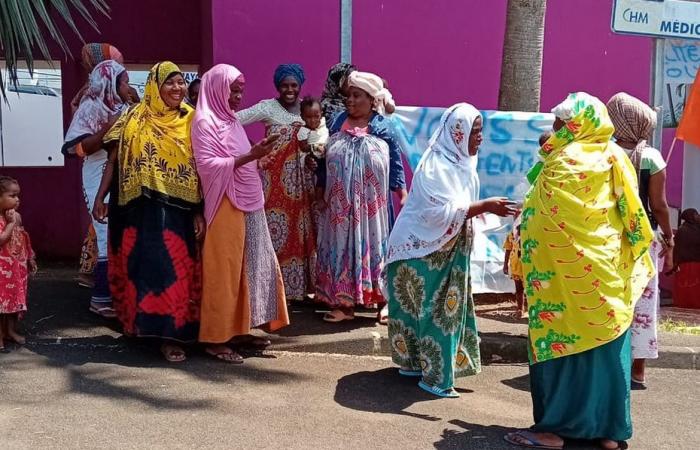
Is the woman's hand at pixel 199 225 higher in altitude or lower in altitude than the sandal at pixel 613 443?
higher

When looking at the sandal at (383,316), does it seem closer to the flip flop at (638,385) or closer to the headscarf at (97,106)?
the flip flop at (638,385)

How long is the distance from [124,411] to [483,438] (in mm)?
1901

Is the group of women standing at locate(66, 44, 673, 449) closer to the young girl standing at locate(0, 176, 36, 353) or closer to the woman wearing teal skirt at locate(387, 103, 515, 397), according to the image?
the woman wearing teal skirt at locate(387, 103, 515, 397)

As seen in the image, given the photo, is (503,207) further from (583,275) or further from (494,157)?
(494,157)

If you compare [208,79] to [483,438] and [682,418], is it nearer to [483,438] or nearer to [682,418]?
[483,438]

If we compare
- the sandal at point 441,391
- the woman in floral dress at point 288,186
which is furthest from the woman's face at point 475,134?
the woman in floral dress at point 288,186

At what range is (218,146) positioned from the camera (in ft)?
19.1

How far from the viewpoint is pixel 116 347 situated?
621 cm

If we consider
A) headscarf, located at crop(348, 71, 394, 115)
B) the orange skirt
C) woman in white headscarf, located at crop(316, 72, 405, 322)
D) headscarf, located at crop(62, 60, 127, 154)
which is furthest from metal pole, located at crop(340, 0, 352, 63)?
the orange skirt

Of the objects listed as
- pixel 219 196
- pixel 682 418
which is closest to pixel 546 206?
pixel 682 418

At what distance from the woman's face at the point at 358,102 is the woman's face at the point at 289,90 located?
1.81ft

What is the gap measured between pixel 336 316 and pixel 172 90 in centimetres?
204

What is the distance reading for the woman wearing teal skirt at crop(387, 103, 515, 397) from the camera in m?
5.32

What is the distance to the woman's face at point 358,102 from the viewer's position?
636 centimetres
